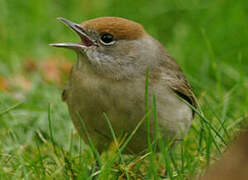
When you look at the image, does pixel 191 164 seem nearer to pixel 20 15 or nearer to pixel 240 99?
pixel 240 99

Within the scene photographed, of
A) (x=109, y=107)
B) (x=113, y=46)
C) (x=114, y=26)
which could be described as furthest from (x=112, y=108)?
(x=114, y=26)

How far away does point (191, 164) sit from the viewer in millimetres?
4137

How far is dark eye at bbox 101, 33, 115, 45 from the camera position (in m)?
4.74

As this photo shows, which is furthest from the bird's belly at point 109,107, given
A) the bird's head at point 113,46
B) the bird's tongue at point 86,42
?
the bird's tongue at point 86,42

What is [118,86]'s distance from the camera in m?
4.54

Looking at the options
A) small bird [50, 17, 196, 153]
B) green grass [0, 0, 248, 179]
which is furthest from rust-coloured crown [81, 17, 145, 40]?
green grass [0, 0, 248, 179]

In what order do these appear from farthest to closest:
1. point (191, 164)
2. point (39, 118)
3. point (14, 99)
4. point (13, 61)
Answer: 1. point (13, 61)
2. point (14, 99)
3. point (39, 118)
4. point (191, 164)

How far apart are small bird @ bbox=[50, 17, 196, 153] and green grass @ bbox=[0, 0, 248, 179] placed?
0.20m

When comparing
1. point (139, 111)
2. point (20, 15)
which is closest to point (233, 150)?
point (139, 111)

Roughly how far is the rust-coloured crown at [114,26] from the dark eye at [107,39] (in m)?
0.03

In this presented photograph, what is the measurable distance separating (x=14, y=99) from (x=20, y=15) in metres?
2.42

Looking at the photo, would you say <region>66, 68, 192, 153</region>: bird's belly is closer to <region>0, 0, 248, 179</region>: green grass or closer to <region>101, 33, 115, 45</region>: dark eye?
<region>0, 0, 248, 179</region>: green grass

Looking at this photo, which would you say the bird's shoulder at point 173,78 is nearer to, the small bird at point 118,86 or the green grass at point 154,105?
the small bird at point 118,86

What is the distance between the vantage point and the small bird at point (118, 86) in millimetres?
4508
